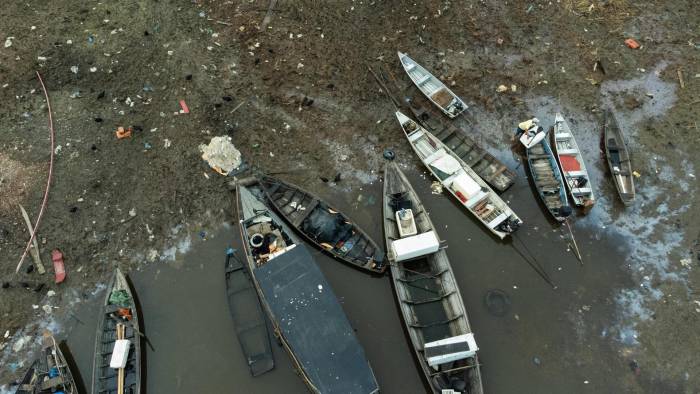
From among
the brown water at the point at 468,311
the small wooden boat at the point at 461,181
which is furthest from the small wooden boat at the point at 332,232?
the small wooden boat at the point at 461,181

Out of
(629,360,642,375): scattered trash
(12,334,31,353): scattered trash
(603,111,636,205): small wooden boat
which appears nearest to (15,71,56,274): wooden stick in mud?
(12,334,31,353): scattered trash

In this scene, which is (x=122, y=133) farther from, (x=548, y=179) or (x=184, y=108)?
(x=548, y=179)

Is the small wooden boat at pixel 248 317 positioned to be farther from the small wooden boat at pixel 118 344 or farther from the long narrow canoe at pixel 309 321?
the small wooden boat at pixel 118 344

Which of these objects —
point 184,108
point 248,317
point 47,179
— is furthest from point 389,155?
point 47,179

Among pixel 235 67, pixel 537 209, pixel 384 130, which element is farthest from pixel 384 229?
pixel 235 67

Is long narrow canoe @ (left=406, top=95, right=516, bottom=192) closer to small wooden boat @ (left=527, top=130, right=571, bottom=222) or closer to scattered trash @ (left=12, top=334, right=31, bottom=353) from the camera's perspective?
small wooden boat @ (left=527, top=130, right=571, bottom=222)
